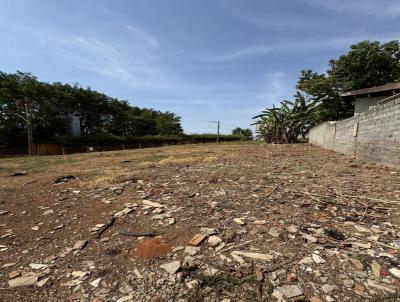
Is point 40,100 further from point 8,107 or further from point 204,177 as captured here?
point 204,177

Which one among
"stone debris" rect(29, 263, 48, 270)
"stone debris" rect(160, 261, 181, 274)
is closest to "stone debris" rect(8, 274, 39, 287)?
"stone debris" rect(29, 263, 48, 270)

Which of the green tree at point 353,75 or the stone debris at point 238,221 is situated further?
the green tree at point 353,75

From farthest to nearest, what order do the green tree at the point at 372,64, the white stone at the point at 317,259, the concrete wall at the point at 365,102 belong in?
the green tree at the point at 372,64
the concrete wall at the point at 365,102
the white stone at the point at 317,259

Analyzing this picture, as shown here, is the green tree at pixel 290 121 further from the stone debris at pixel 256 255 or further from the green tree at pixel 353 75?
the stone debris at pixel 256 255

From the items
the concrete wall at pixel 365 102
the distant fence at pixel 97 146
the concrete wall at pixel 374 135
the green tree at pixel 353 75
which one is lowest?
the distant fence at pixel 97 146

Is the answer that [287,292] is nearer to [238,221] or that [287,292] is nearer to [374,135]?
[238,221]

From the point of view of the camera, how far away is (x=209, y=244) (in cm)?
263

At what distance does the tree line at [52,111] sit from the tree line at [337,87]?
2118 centimetres

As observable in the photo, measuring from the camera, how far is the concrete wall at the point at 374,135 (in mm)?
5914

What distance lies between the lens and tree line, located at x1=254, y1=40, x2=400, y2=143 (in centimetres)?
1728

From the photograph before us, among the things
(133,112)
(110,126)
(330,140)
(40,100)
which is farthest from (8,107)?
(330,140)

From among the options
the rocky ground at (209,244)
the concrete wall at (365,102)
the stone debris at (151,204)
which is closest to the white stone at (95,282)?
the rocky ground at (209,244)

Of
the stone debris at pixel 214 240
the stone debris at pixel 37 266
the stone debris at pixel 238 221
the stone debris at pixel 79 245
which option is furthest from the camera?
the stone debris at pixel 238 221

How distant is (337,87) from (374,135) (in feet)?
43.8
